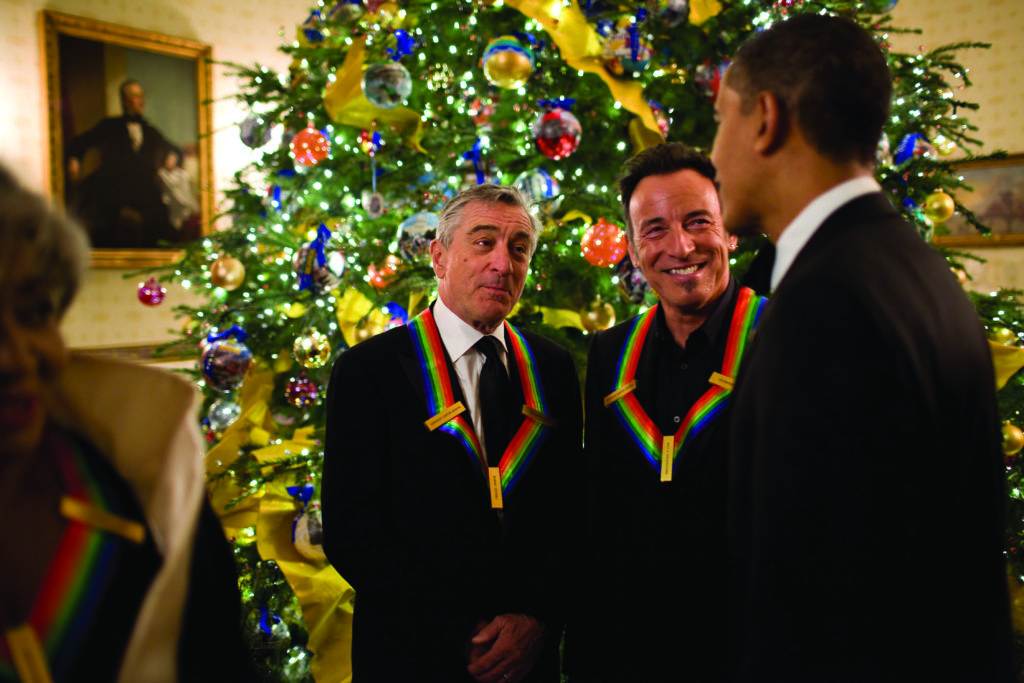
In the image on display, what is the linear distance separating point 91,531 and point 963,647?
1.20m

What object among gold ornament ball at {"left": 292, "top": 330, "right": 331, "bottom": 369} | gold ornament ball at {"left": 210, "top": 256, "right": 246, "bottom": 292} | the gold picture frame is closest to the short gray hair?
gold ornament ball at {"left": 292, "top": 330, "right": 331, "bottom": 369}

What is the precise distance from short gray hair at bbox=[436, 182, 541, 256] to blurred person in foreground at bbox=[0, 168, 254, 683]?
3.41 feet

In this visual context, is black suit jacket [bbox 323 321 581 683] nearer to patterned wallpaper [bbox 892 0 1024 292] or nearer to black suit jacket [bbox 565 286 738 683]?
black suit jacket [bbox 565 286 738 683]

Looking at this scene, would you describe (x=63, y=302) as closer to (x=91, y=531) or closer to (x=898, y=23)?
(x=91, y=531)

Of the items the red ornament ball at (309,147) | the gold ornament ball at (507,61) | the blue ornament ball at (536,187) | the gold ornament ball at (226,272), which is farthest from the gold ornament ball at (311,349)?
the gold ornament ball at (507,61)

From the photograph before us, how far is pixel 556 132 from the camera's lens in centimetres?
256

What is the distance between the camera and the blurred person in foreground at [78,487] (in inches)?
31.5

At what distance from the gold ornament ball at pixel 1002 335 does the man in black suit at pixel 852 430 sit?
2.15 metres

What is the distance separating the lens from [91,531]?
2.78 feet

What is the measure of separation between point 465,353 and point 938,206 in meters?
2.26

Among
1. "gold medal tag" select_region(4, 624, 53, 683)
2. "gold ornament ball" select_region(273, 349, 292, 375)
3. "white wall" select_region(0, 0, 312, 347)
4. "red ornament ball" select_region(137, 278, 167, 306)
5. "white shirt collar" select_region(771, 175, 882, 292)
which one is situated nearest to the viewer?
"gold medal tag" select_region(4, 624, 53, 683)

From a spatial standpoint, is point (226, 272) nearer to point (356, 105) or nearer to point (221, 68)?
point (356, 105)

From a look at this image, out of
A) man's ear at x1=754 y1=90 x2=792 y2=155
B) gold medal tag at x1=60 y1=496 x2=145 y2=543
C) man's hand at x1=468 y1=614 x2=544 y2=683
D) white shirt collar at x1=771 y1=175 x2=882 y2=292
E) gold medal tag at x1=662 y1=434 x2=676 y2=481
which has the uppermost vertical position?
man's ear at x1=754 y1=90 x2=792 y2=155

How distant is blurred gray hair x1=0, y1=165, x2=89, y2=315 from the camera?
79 centimetres
